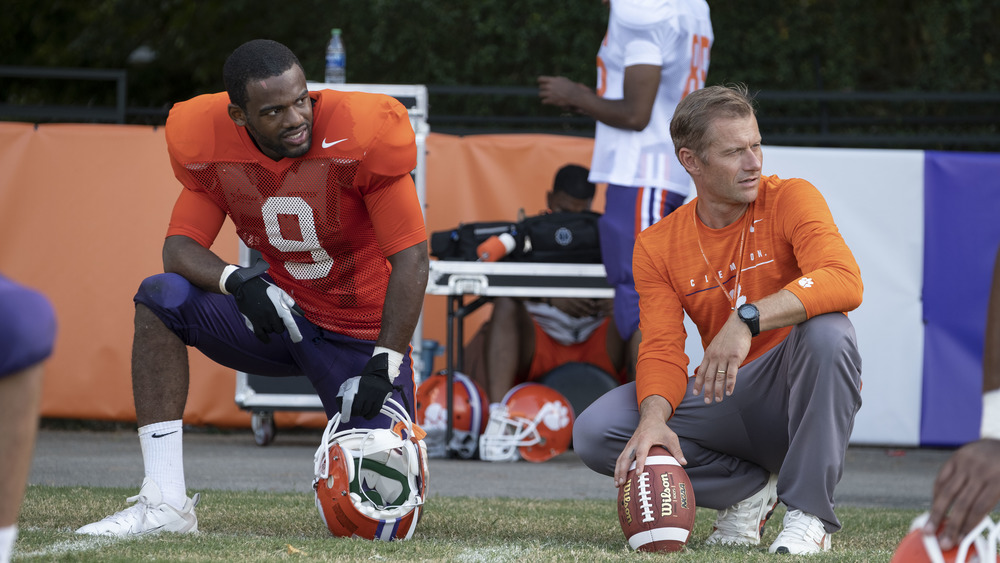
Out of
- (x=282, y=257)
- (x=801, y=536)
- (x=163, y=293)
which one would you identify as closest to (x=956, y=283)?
(x=801, y=536)

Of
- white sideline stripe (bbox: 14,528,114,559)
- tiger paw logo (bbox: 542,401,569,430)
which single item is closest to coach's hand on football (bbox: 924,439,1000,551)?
white sideline stripe (bbox: 14,528,114,559)

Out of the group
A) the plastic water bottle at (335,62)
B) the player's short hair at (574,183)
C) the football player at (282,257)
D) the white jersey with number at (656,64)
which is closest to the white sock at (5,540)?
the football player at (282,257)

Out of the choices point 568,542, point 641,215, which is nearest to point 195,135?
point 568,542

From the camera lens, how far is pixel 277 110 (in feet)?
11.3

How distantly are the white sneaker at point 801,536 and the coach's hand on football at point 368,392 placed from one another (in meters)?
1.13

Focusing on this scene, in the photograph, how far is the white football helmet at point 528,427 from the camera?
5938 mm

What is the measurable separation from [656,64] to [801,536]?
2.68 meters

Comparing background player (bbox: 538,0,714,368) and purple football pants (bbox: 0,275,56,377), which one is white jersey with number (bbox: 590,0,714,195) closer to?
background player (bbox: 538,0,714,368)

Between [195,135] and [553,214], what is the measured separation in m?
2.74

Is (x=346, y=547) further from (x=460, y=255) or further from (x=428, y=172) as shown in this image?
(x=428, y=172)

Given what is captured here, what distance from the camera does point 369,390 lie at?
131 inches

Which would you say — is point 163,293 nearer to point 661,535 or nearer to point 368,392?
point 368,392

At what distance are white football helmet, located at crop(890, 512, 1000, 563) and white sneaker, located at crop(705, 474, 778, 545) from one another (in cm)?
148

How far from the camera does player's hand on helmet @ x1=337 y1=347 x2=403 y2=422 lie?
3.33m
